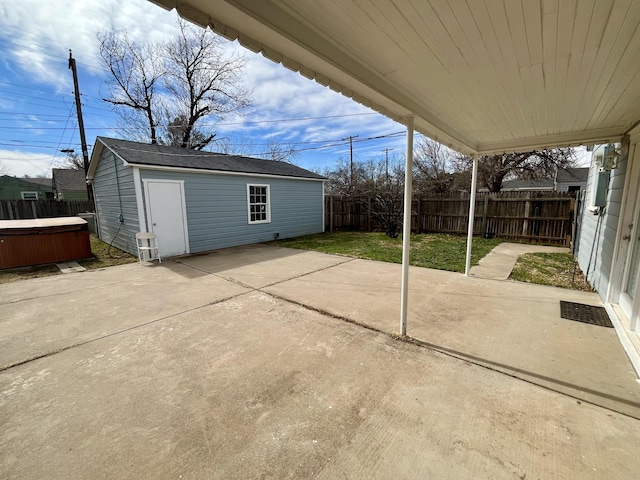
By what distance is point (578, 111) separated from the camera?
3.20m

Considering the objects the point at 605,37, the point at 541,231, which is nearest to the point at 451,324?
the point at 605,37

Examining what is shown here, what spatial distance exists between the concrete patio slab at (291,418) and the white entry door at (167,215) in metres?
4.86

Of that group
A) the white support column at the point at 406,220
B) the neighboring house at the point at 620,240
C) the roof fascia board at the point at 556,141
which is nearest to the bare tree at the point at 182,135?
the roof fascia board at the point at 556,141

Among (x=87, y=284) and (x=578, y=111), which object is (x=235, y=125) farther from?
(x=578, y=111)

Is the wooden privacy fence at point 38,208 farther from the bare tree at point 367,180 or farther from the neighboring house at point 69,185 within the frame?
the neighboring house at point 69,185

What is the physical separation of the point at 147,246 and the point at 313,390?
6.67 meters

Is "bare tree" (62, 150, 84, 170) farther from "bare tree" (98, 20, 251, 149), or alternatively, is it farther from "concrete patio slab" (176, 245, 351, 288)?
"concrete patio slab" (176, 245, 351, 288)

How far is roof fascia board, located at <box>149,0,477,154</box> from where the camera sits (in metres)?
1.30

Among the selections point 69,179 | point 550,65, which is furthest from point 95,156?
point 69,179

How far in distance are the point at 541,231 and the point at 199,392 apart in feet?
35.4

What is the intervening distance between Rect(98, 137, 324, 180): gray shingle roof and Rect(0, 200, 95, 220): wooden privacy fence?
24.4 feet

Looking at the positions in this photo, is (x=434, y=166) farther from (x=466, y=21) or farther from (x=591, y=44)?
(x=466, y=21)

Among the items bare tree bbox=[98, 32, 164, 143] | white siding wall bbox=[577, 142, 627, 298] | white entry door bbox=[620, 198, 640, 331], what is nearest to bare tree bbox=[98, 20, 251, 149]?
bare tree bbox=[98, 32, 164, 143]

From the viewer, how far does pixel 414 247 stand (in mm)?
8336
